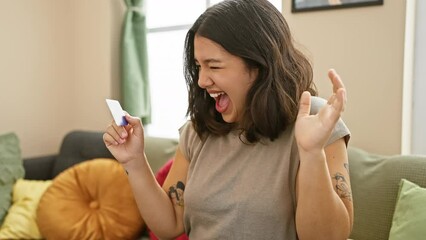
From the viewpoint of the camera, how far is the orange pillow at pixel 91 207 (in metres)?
2.07

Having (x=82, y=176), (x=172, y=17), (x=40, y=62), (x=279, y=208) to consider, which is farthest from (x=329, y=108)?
(x=40, y=62)

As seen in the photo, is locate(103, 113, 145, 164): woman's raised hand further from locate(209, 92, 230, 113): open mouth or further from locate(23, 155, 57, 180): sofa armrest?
locate(23, 155, 57, 180): sofa armrest

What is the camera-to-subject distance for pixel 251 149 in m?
1.11

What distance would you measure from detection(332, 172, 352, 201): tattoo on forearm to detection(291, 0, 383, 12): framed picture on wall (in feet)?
3.67

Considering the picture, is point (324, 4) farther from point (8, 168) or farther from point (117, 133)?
point (8, 168)

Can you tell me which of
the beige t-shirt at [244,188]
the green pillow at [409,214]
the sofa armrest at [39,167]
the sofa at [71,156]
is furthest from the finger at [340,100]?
the sofa armrest at [39,167]

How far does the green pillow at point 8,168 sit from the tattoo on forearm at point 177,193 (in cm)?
139

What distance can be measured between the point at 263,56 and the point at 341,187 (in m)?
0.36

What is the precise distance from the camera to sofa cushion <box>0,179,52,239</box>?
2166 mm

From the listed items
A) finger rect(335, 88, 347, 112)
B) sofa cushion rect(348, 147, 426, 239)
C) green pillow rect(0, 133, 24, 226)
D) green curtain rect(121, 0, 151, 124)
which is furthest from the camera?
green curtain rect(121, 0, 151, 124)

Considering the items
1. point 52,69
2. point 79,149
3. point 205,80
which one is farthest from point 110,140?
point 52,69

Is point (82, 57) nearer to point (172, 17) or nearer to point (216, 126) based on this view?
point (172, 17)

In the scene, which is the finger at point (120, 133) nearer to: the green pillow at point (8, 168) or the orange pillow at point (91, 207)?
the orange pillow at point (91, 207)

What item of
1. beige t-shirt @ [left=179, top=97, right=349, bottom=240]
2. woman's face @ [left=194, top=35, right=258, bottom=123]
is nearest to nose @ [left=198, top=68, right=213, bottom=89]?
woman's face @ [left=194, top=35, right=258, bottom=123]
